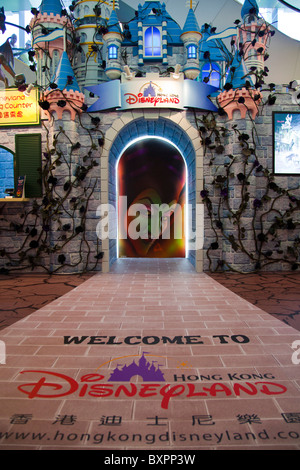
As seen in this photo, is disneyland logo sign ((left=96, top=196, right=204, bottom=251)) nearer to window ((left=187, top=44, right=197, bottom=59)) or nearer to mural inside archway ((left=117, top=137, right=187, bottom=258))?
mural inside archway ((left=117, top=137, right=187, bottom=258))

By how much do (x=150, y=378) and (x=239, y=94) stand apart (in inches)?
210

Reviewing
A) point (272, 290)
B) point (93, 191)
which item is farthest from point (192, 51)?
point (272, 290)

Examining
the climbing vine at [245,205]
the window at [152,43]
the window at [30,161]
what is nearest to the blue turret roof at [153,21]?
the window at [152,43]

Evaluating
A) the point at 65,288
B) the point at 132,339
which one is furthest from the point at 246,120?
→ the point at 132,339

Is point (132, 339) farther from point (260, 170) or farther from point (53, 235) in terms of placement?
point (260, 170)

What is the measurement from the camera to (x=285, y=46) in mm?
17984

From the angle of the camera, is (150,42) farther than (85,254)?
Yes

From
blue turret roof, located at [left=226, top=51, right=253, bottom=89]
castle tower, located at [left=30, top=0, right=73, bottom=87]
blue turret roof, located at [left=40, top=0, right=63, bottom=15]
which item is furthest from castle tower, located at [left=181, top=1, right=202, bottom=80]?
blue turret roof, located at [left=226, top=51, right=253, bottom=89]

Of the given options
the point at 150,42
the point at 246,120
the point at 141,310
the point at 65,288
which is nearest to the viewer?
the point at 141,310

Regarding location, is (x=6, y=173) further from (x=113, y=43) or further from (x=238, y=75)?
(x=238, y=75)

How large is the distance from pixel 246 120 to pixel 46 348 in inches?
208

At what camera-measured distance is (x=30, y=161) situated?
643 cm

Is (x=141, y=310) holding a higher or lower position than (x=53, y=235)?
lower
